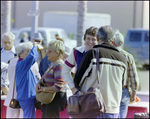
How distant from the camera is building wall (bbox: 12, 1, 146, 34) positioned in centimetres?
2456

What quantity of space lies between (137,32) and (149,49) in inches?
49.0

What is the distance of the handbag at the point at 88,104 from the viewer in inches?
124

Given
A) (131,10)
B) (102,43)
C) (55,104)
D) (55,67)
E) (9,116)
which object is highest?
(131,10)

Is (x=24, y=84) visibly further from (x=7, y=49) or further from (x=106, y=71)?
(x=106, y=71)

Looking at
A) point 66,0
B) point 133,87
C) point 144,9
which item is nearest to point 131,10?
Answer: point 144,9

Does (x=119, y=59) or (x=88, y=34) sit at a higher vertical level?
(x=88, y=34)

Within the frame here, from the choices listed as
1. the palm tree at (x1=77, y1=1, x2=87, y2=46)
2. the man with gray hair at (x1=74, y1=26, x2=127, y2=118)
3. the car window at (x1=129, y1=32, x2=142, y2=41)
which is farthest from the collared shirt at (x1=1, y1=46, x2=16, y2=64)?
the car window at (x1=129, y1=32, x2=142, y2=41)

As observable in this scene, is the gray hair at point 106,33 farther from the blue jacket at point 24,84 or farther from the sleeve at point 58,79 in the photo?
the blue jacket at point 24,84

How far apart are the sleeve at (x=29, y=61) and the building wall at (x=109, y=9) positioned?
20552 millimetres

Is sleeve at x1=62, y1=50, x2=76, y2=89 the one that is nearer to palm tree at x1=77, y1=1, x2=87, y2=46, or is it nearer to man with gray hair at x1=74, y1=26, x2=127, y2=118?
man with gray hair at x1=74, y1=26, x2=127, y2=118

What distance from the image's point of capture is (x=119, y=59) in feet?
11.1

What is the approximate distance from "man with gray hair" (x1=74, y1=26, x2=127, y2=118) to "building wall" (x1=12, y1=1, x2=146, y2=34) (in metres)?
21.4

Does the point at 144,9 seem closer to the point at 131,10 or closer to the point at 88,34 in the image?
the point at 131,10

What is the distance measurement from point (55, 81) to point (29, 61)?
52cm
